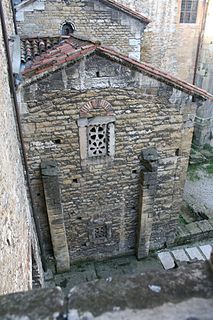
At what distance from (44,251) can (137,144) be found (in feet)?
10.4

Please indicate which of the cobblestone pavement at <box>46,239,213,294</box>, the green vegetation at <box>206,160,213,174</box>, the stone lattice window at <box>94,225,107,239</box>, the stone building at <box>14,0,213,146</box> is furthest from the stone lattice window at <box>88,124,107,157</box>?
the green vegetation at <box>206,160,213,174</box>

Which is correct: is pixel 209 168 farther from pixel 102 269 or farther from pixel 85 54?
pixel 85 54

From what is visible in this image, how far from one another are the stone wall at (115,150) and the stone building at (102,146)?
19 mm

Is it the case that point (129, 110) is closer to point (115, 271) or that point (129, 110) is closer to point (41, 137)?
point (41, 137)

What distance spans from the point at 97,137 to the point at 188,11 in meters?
8.64

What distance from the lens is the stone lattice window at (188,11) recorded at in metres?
11.6

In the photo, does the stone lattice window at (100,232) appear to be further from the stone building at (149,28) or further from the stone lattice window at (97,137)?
the stone building at (149,28)

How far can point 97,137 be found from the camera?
5828 millimetres

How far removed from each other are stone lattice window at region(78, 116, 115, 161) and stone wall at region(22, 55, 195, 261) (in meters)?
0.08

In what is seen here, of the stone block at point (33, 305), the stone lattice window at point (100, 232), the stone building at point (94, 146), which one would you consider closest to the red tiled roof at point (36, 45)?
the stone building at point (94, 146)

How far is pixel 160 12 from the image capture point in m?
11.2

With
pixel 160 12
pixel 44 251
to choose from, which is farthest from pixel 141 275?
pixel 160 12

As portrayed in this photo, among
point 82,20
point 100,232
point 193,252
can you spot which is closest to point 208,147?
point 82,20

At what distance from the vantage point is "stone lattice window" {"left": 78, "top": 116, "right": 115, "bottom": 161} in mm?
5637
